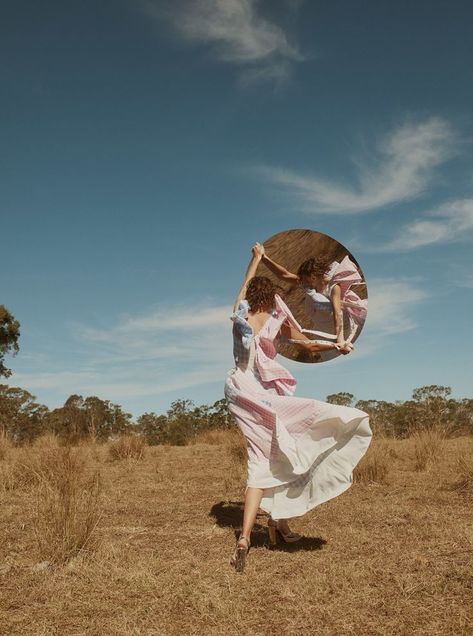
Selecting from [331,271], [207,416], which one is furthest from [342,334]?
[207,416]

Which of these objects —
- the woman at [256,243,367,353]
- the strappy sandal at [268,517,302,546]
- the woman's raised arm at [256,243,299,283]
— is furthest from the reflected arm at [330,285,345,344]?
the strappy sandal at [268,517,302,546]

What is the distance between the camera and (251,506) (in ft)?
15.4

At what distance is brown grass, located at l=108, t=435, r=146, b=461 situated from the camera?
11.6m

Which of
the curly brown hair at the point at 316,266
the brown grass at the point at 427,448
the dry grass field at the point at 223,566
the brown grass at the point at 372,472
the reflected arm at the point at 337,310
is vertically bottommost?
the dry grass field at the point at 223,566

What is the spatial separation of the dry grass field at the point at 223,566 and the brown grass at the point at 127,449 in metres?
3.91

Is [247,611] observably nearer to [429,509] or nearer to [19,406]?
[429,509]

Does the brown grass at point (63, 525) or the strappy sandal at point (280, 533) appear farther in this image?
the strappy sandal at point (280, 533)

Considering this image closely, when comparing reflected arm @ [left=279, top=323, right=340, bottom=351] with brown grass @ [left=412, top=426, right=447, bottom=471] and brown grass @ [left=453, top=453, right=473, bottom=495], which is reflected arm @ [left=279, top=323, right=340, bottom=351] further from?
brown grass @ [left=412, top=426, right=447, bottom=471]

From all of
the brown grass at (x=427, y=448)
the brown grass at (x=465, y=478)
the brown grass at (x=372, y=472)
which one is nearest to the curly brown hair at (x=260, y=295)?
the brown grass at (x=465, y=478)

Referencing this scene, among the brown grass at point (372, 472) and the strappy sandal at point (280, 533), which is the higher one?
the brown grass at point (372, 472)

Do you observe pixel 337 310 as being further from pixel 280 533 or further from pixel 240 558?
pixel 240 558

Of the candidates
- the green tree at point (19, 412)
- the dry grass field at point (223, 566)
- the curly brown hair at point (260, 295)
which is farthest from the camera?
the green tree at point (19, 412)

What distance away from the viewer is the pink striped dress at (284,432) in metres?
4.78

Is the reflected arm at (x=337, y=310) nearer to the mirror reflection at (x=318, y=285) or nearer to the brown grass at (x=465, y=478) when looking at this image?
the mirror reflection at (x=318, y=285)
